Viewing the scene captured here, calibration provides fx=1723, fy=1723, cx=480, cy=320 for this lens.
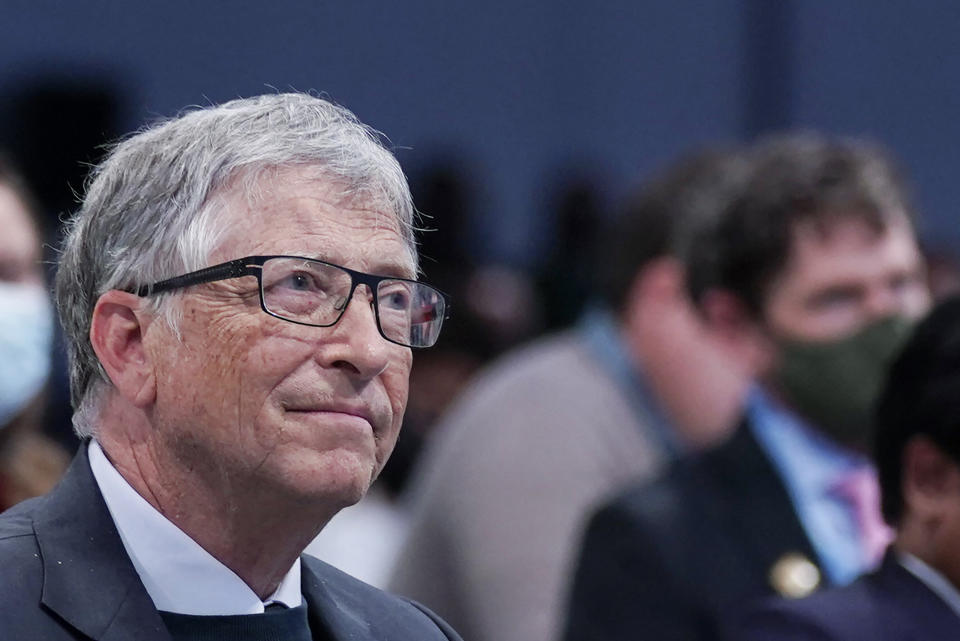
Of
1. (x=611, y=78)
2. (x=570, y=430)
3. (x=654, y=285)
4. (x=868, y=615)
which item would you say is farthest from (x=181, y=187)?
(x=611, y=78)

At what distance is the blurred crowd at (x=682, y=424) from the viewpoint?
3346mm

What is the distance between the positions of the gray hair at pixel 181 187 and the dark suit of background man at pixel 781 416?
4.62ft

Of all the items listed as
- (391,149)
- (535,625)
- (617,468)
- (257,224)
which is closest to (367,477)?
(257,224)

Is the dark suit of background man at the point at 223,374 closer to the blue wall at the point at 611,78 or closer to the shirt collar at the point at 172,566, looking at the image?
the shirt collar at the point at 172,566

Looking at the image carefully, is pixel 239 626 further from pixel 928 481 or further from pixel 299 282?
pixel 928 481

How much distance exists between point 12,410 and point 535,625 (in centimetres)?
140

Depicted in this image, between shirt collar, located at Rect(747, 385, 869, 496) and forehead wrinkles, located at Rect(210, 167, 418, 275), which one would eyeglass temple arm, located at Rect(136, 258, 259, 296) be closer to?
forehead wrinkles, located at Rect(210, 167, 418, 275)

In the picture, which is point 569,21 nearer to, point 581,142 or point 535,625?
point 581,142

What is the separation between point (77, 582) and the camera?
193 cm

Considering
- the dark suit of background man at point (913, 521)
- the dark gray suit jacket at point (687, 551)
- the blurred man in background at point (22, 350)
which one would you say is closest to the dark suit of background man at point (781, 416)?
the dark gray suit jacket at point (687, 551)

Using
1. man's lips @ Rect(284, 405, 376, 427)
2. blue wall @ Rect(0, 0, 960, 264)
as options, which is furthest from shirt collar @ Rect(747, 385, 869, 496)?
blue wall @ Rect(0, 0, 960, 264)

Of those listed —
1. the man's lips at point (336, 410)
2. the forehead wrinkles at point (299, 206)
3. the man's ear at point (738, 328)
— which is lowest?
the man's ear at point (738, 328)

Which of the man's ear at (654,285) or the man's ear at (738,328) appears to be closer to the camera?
the man's ear at (738,328)

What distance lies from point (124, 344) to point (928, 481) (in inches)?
55.0
